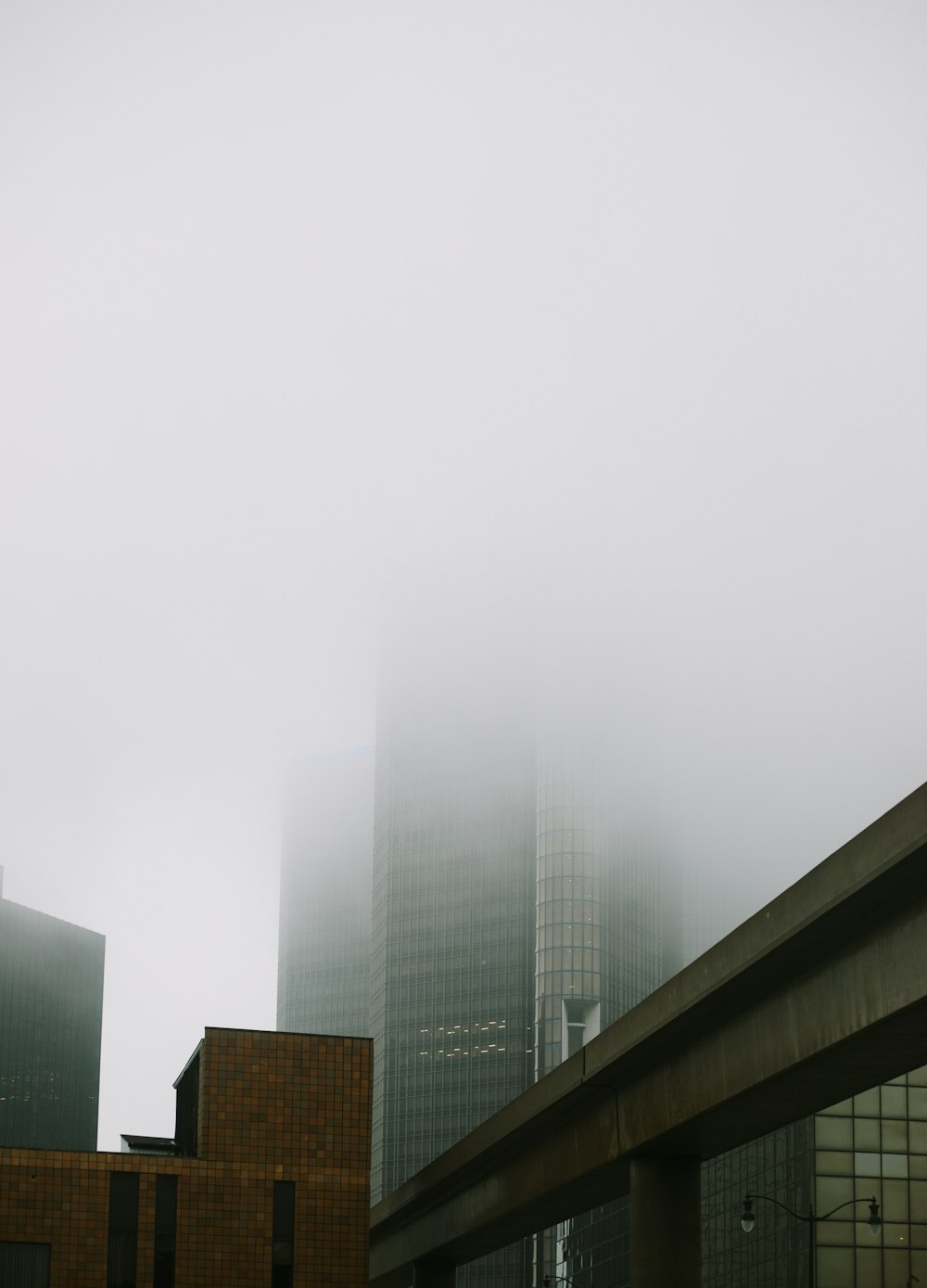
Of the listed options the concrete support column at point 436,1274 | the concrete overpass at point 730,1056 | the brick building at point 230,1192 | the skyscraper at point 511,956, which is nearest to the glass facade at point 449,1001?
the skyscraper at point 511,956

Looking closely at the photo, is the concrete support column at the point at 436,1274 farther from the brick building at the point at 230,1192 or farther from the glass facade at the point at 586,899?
the glass facade at the point at 586,899

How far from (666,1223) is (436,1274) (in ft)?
103

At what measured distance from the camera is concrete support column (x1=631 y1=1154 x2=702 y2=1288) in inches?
1361

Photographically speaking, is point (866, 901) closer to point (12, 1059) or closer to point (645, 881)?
point (645, 881)

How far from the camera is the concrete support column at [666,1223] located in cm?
3456

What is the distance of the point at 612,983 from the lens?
178625mm

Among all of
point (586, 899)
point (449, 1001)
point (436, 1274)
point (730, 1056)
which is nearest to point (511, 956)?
point (449, 1001)

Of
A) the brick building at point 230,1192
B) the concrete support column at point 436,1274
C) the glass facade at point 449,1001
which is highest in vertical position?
the glass facade at point 449,1001

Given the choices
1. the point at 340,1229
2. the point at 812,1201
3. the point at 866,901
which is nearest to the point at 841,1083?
the point at 866,901

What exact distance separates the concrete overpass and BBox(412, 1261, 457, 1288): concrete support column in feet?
48.2

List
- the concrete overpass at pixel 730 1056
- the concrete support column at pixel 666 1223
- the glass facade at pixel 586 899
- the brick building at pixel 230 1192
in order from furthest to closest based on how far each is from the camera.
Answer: the glass facade at pixel 586 899
the brick building at pixel 230 1192
the concrete support column at pixel 666 1223
the concrete overpass at pixel 730 1056

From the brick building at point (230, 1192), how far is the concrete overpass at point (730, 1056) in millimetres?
4715

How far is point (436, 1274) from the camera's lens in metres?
63.7

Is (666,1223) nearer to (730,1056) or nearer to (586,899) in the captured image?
(730,1056)
